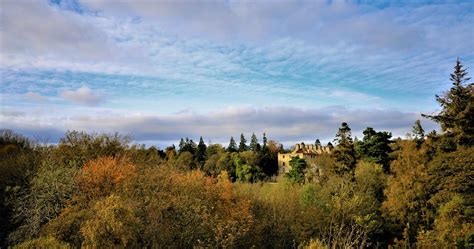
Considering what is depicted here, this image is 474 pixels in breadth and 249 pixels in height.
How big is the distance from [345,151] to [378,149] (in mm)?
5600

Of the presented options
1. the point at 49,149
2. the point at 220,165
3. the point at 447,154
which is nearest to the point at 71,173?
the point at 49,149

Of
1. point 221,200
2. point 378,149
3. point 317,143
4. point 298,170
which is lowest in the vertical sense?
point 221,200

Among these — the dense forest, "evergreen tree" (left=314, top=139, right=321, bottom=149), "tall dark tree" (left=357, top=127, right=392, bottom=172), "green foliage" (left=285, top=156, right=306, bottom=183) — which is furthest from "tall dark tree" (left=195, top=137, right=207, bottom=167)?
the dense forest

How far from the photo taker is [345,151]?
39.9 meters

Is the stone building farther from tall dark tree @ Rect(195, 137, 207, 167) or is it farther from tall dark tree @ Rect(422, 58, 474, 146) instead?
tall dark tree @ Rect(422, 58, 474, 146)

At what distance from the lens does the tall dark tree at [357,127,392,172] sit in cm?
4338

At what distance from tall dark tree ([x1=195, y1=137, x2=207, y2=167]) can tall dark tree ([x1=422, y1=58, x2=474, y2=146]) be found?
42.7 m

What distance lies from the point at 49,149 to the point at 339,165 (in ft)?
81.5

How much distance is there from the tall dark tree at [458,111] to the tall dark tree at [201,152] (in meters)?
42.7

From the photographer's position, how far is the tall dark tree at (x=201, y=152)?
68.9 meters

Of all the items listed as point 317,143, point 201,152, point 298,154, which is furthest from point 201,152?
point 317,143

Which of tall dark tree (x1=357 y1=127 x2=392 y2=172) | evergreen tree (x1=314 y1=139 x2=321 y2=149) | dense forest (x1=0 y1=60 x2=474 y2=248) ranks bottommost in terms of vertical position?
dense forest (x1=0 y1=60 x2=474 y2=248)

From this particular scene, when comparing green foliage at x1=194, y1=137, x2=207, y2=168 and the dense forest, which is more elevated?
green foliage at x1=194, y1=137, x2=207, y2=168

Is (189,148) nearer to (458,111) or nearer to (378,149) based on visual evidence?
(378,149)
